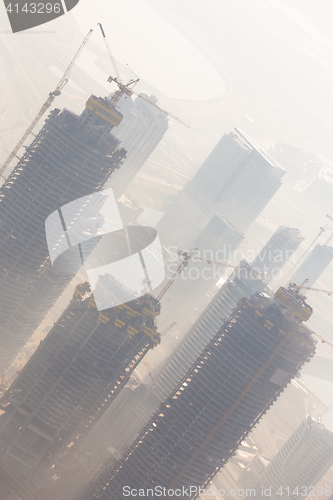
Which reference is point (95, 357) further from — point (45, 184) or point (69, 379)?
point (45, 184)

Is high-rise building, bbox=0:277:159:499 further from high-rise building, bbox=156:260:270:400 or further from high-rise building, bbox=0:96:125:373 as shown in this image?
high-rise building, bbox=156:260:270:400

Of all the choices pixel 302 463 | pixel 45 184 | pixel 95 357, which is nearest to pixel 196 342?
pixel 302 463

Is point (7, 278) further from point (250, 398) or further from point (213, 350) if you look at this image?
point (250, 398)

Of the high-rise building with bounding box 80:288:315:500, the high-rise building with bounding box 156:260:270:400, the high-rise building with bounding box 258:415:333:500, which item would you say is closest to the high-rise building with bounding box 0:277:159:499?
the high-rise building with bounding box 80:288:315:500

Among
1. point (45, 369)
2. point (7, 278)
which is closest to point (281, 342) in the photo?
point (45, 369)

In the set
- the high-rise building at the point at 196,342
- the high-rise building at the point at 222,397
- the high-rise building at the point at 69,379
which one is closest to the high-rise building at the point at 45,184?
the high-rise building at the point at 69,379

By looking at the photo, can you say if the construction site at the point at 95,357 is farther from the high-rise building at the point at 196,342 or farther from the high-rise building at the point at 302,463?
the high-rise building at the point at 302,463
